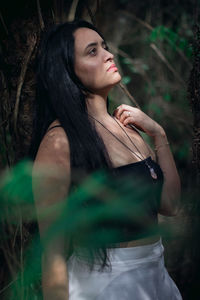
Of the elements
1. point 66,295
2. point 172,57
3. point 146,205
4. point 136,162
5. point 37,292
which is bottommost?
point 37,292

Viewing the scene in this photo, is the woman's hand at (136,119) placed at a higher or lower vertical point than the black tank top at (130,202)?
higher

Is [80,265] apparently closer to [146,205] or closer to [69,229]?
[146,205]

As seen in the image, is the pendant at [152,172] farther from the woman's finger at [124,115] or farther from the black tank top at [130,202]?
the woman's finger at [124,115]

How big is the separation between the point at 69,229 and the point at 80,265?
0.42 m

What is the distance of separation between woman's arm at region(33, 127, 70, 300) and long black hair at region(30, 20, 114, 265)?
5 cm

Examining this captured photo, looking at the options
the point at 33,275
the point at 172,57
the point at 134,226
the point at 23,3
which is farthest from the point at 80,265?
the point at 172,57

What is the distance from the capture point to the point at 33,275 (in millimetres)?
1535

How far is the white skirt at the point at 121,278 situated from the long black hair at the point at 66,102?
6 centimetres

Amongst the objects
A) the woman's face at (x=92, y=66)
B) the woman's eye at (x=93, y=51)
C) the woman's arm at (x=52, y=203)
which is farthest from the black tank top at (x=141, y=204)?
the woman's eye at (x=93, y=51)

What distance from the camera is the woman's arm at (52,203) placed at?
3.75ft

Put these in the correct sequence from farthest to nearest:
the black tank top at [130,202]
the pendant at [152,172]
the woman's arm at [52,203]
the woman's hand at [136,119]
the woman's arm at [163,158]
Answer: the woman's hand at [136,119], the woman's arm at [163,158], the pendant at [152,172], the woman's arm at [52,203], the black tank top at [130,202]

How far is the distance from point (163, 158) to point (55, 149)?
51 cm

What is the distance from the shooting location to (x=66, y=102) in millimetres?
1307

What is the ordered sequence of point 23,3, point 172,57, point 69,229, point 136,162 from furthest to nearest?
point 172,57, point 23,3, point 136,162, point 69,229
